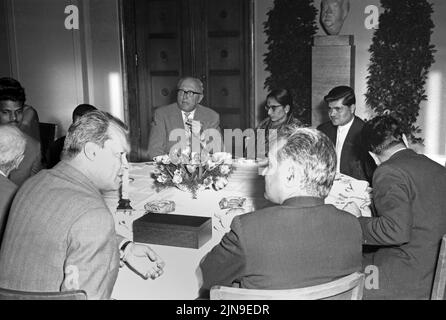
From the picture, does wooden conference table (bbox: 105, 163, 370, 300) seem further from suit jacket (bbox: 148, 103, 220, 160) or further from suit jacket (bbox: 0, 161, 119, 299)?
suit jacket (bbox: 148, 103, 220, 160)

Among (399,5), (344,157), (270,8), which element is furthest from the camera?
(270,8)

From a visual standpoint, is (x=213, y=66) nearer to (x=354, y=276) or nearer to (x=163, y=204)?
(x=163, y=204)

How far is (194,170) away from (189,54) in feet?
13.6

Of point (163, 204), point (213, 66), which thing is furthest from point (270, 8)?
point (163, 204)

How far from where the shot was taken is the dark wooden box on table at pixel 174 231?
2.07 m

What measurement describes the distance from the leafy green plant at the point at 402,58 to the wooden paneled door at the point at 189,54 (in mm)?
1621

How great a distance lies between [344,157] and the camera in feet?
12.8

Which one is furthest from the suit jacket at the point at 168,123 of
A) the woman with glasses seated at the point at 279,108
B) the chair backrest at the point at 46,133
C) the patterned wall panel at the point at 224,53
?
the patterned wall panel at the point at 224,53

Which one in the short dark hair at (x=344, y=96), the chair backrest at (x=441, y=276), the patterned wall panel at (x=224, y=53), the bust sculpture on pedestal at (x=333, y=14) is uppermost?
the bust sculpture on pedestal at (x=333, y=14)

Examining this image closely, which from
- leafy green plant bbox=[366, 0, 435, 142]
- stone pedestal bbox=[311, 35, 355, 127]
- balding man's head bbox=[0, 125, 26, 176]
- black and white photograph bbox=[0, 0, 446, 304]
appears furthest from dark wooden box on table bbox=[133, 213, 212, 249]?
leafy green plant bbox=[366, 0, 435, 142]

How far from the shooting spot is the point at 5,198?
204 centimetres

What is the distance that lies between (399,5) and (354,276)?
468 cm

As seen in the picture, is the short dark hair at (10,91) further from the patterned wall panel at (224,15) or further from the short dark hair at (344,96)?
the patterned wall panel at (224,15)

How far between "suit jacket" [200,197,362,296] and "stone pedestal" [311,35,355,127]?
4160 mm
